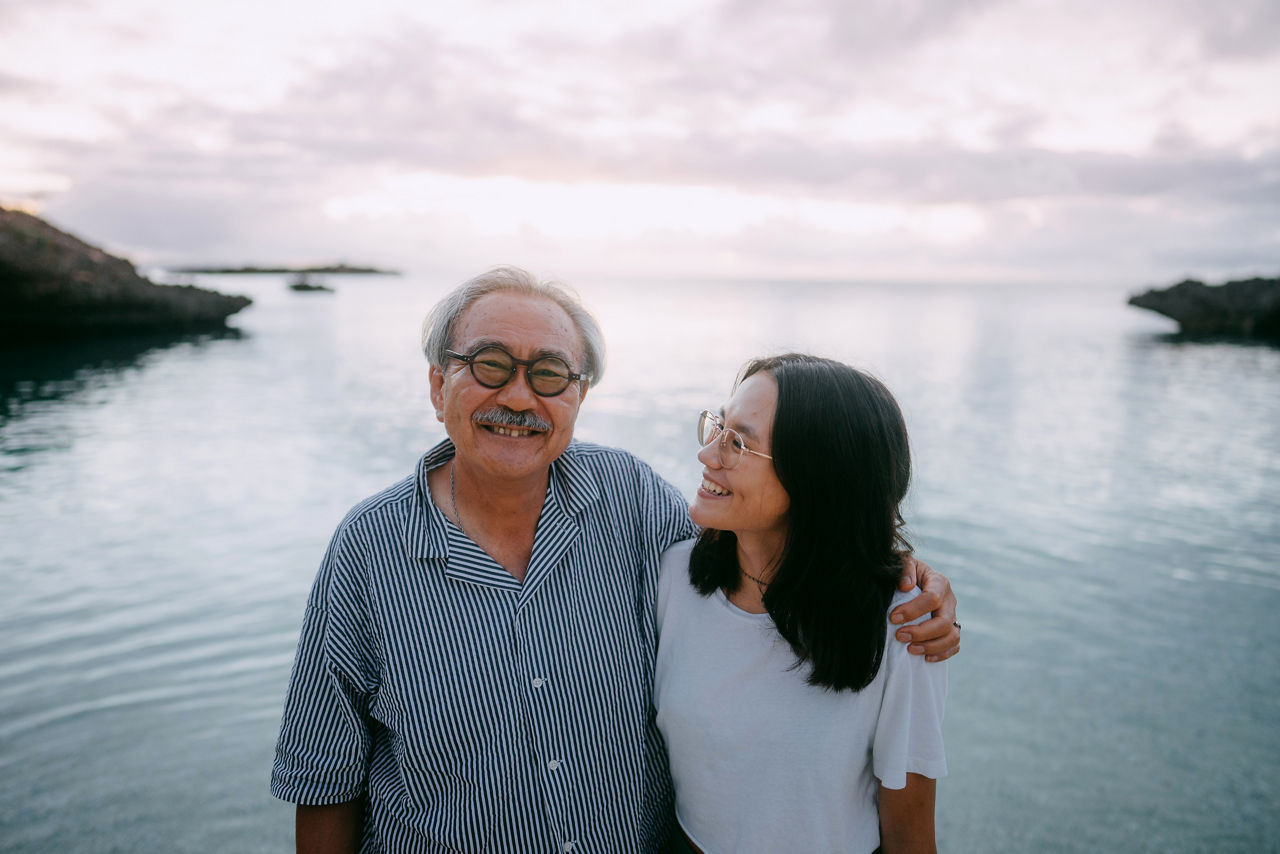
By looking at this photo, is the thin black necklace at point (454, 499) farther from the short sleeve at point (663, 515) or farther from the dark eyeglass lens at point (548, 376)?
the short sleeve at point (663, 515)

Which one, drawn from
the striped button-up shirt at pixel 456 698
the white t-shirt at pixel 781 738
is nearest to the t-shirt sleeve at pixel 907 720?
the white t-shirt at pixel 781 738

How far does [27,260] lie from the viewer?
2797cm

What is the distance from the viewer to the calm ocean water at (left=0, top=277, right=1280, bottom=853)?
17.0ft

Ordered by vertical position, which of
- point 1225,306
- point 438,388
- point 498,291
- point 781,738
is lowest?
point 781,738

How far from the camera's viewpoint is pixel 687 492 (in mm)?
12305

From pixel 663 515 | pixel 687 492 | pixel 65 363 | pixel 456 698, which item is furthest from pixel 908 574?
pixel 65 363

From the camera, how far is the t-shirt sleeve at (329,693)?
2158 millimetres

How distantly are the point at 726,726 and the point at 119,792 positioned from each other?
481cm

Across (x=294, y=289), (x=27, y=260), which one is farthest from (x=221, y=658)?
(x=294, y=289)

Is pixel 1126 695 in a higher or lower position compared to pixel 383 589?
lower

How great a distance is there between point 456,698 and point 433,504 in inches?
21.9

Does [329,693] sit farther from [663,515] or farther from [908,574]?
[908,574]

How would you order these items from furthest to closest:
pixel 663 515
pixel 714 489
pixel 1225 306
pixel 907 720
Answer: pixel 1225 306 → pixel 663 515 → pixel 714 489 → pixel 907 720

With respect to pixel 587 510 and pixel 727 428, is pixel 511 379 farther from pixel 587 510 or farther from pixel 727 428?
pixel 727 428
